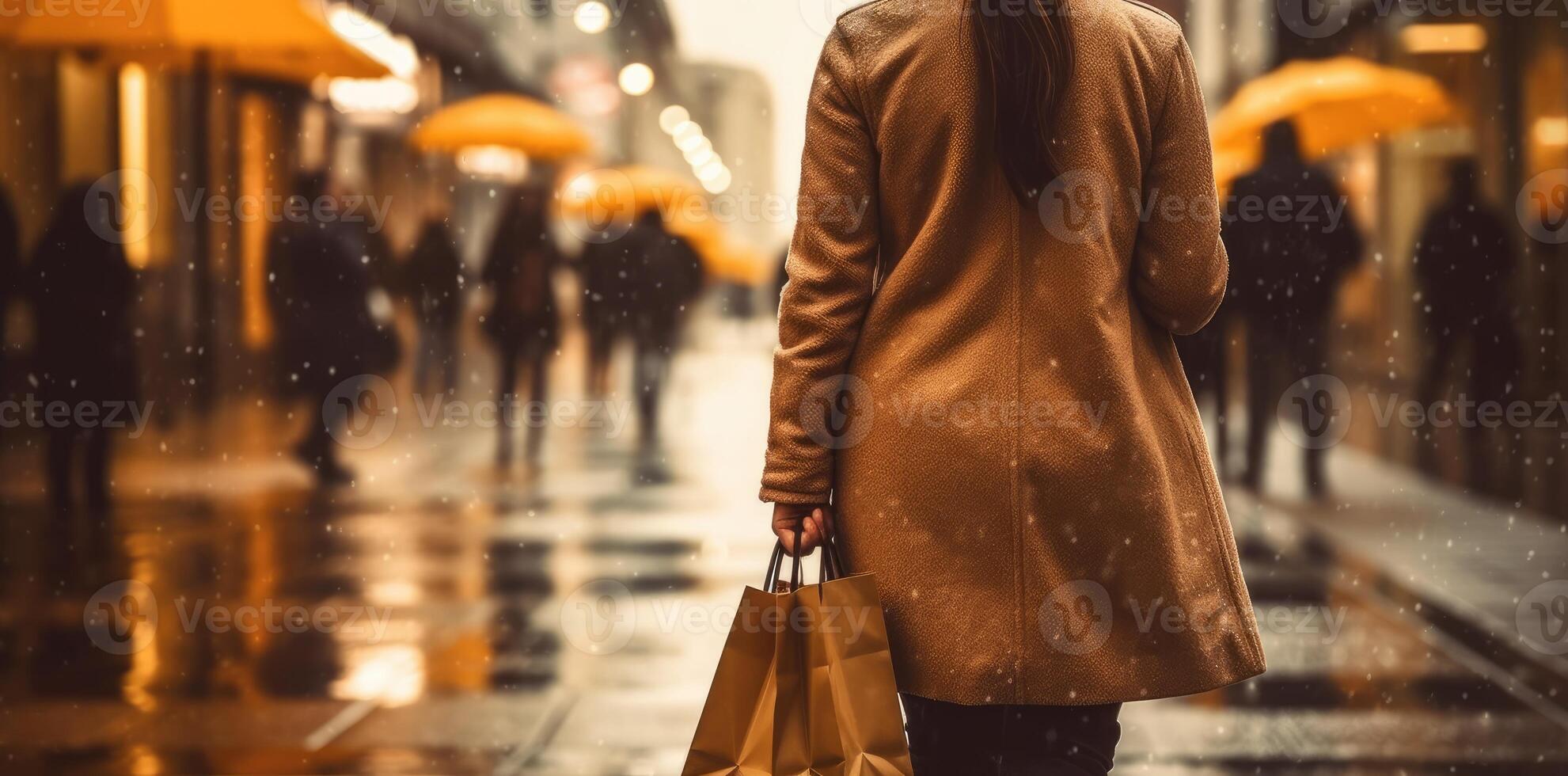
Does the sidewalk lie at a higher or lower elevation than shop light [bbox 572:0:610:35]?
lower

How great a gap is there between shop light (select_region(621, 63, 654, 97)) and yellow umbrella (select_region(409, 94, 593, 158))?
1.10ft

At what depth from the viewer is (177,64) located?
6.20 meters

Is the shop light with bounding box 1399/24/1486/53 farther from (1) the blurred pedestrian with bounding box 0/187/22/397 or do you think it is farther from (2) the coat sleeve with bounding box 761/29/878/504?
(1) the blurred pedestrian with bounding box 0/187/22/397

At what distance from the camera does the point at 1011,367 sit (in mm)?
2076

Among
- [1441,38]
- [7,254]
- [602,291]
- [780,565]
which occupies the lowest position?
[780,565]

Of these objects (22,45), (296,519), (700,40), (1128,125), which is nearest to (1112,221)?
(1128,125)

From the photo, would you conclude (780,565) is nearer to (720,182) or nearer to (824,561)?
(824,561)

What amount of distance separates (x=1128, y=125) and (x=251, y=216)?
508 centimetres

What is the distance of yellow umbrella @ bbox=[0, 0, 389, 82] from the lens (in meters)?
6.02

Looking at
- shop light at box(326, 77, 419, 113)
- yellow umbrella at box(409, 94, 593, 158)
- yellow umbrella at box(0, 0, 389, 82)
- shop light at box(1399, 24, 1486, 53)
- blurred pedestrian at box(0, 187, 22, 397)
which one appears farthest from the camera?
yellow umbrella at box(409, 94, 593, 158)

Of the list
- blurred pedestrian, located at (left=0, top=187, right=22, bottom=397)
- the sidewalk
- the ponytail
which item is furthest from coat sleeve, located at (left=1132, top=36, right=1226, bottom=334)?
blurred pedestrian, located at (left=0, top=187, right=22, bottom=397)

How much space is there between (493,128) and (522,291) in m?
0.75

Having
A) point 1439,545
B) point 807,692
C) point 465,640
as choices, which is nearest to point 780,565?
point 807,692

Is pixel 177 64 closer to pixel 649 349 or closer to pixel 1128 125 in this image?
pixel 649 349
